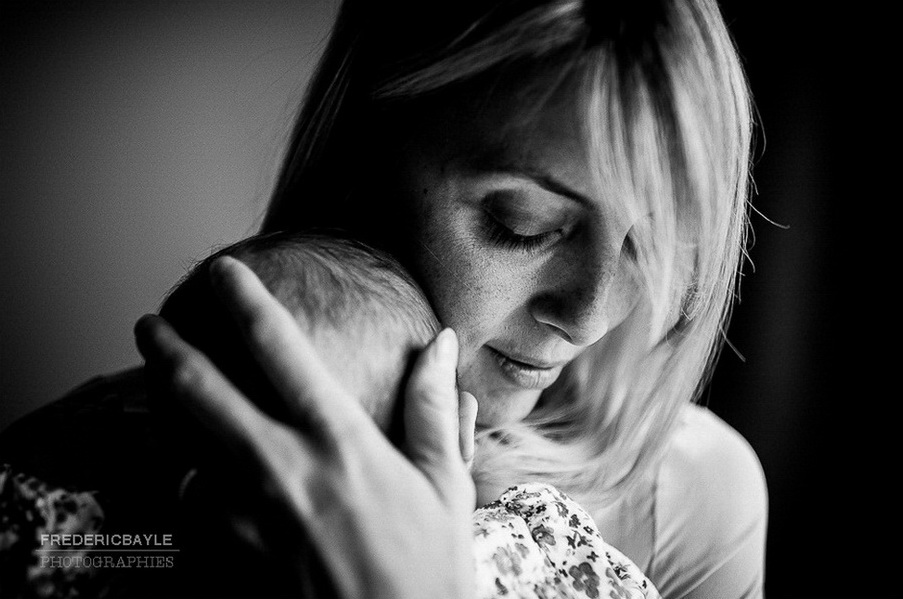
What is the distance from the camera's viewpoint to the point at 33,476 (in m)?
0.77

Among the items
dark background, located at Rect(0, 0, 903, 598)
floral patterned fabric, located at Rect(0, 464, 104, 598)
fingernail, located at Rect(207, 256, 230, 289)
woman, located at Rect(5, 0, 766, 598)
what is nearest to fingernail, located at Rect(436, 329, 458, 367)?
woman, located at Rect(5, 0, 766, 598)

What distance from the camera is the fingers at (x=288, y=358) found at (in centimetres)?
57

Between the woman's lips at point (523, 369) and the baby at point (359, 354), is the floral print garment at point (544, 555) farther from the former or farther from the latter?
the woman's lips at point (523, 369)

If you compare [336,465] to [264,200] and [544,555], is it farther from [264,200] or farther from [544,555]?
[264,200]

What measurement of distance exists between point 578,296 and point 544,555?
0.33m

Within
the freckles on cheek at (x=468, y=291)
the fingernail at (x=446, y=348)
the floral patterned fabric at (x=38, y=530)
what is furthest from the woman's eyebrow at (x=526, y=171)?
the floral patterned fabric at (x=38, y=530)

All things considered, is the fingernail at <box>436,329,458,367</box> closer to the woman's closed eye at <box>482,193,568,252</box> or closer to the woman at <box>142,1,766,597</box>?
the woman at <box>142,1,766,597</box>

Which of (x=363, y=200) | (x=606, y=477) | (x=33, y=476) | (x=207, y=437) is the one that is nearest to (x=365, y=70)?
(x=363, y=200)

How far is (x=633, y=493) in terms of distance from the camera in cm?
118

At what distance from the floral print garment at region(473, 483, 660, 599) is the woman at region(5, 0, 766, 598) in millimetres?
146

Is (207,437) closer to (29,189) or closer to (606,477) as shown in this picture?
(29,189)

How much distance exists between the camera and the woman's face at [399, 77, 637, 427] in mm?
751

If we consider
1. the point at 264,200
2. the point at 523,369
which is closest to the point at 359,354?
A: the point at 523,369

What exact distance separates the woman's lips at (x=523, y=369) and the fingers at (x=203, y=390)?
43cm
